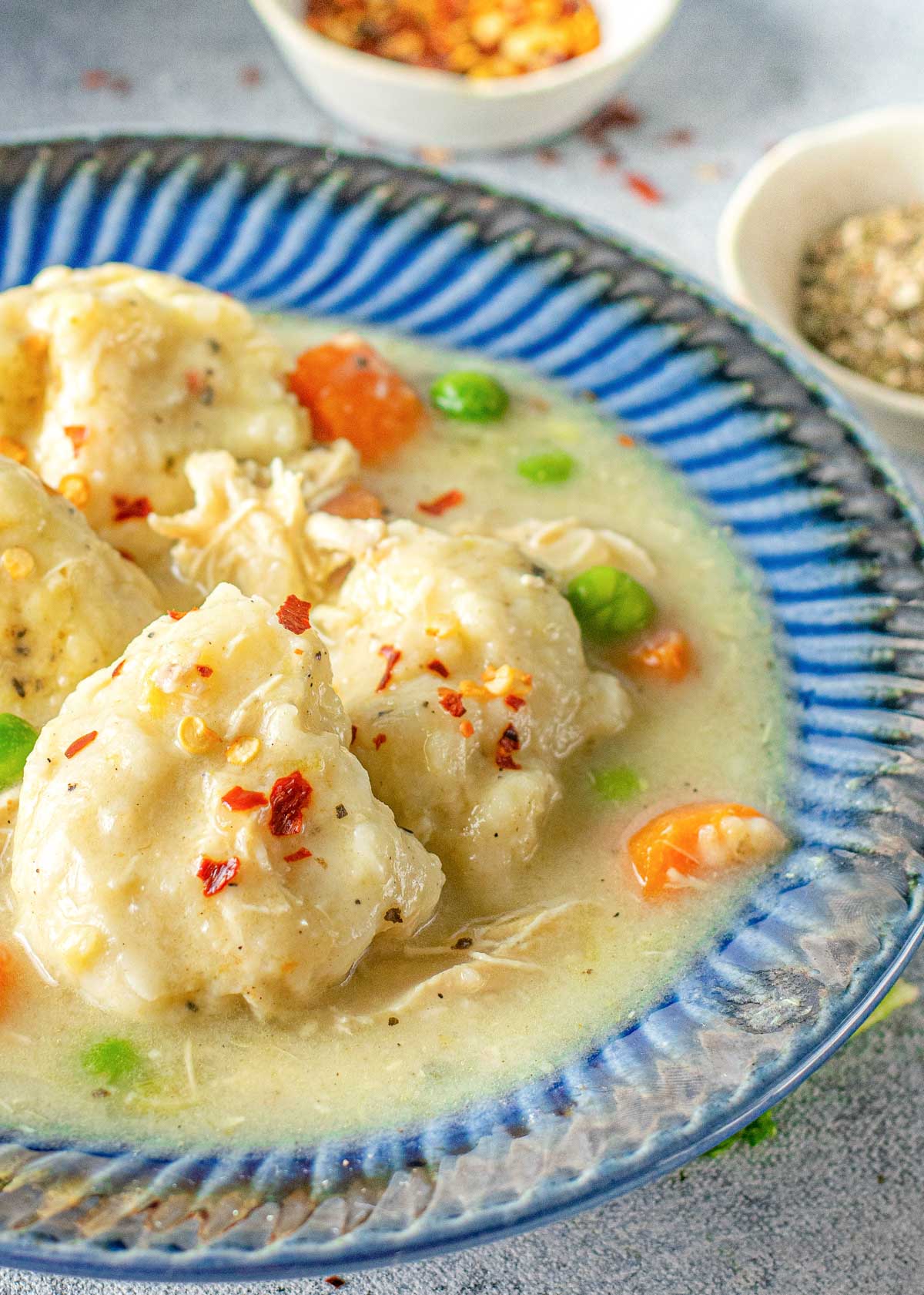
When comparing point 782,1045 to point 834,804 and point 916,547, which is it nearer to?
point 834,804

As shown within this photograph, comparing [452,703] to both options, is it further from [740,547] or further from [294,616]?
[740,547]

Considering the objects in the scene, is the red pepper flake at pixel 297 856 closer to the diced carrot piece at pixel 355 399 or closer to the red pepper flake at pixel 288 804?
the red pepper flake at pixel 288 804

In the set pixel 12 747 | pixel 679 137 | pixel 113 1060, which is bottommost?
pixel 113 1060

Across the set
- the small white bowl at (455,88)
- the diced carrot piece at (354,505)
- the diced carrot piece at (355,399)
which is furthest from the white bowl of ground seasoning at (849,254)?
the diced carrot piece at (354,505)

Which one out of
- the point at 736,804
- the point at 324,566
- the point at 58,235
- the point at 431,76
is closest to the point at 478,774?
the point at 736,804

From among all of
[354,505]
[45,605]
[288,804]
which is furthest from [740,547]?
[45,605]

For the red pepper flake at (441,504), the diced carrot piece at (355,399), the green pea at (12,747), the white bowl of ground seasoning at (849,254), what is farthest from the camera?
the white bowl of ground seasoning at (849,254)

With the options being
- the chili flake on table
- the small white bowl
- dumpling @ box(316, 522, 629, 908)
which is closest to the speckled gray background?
the small white bowl
